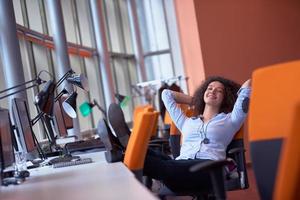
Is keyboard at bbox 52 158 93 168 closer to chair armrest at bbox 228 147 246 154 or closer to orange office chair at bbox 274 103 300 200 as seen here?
chair armrest at bbox 228 147 246 154

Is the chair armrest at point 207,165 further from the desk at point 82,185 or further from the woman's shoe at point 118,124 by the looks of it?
the woman's shoe at point 118,124

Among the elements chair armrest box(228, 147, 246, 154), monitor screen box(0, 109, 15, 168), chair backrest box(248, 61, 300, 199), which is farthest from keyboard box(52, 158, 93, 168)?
chair backrest box(248, 61, 300, 199)

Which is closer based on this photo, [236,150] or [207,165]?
[207,165]

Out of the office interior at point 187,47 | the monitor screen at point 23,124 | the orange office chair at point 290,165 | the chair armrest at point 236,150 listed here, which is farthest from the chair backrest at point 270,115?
the monitor screen at point 23,124

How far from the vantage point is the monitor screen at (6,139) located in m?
2.79

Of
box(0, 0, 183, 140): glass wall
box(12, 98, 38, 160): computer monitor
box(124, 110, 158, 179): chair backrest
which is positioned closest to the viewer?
box(124, 110, 158, 179): chair backrest

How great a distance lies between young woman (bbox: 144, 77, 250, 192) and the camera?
133 inches

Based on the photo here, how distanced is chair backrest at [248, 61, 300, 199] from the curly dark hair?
1.81m

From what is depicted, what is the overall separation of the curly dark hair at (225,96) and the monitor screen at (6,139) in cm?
168

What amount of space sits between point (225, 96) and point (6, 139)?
1.84 meters

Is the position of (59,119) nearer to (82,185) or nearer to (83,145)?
(83,145)

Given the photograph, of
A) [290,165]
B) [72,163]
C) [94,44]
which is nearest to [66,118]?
[72,163]

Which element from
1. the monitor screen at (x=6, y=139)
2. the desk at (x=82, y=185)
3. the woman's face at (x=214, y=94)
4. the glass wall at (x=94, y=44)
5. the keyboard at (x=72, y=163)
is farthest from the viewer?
the glass wall at (x=94, y=44)

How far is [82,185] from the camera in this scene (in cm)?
236
